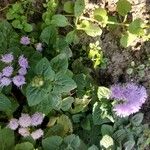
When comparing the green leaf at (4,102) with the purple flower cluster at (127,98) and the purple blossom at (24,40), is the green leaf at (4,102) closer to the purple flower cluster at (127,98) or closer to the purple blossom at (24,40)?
the purple blossom at (24,40)

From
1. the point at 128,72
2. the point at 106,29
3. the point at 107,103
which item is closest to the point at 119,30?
the point at 106,29

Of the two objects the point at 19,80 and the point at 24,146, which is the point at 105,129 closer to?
the point at 24,146

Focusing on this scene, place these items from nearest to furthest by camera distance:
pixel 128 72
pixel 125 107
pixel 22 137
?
pixel 125 107
pixel 22 137
pixel 128 72

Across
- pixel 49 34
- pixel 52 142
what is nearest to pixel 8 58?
pixel 49 34

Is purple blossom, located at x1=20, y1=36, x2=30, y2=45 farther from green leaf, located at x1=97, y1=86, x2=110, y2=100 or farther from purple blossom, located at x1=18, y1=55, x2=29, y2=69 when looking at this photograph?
green leaf, located at x1=97, y1=86, x2=110, y2=100

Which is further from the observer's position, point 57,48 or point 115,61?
point 115,61

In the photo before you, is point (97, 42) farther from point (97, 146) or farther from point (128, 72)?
point (97, 146)

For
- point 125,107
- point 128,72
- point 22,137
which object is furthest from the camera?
point 128,72

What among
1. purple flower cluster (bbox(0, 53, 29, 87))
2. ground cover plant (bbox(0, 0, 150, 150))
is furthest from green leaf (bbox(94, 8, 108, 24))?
purple flower cluster (bbox(0, 53, 29, 87))
